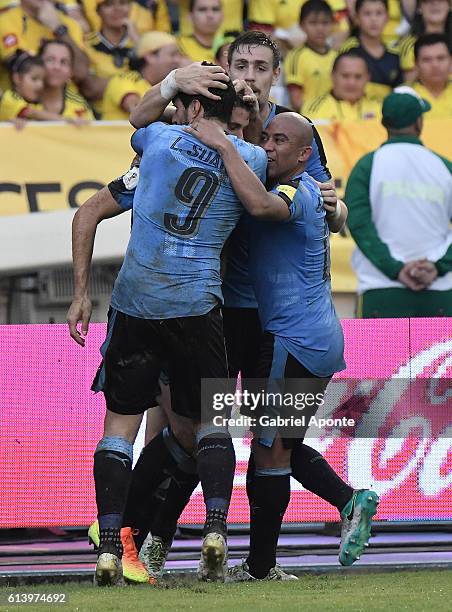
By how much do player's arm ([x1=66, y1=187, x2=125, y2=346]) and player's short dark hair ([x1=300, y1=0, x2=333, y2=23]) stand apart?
22.8 ft

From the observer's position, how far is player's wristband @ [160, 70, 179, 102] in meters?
6.16

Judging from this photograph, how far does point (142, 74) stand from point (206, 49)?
0.78 metres

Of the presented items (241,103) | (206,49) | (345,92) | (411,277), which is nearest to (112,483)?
(241,103)

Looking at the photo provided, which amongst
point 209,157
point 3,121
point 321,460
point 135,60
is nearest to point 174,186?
point 209,157

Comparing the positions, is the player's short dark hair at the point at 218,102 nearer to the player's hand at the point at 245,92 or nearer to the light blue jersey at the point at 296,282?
the player's hand at the point at 245,92

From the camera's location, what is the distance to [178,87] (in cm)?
613

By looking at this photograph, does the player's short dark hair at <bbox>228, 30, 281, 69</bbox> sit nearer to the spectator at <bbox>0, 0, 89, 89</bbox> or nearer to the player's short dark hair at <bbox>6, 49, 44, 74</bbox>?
the player's short dark hair at <bbox>6, 49, 44, 74</bbox>

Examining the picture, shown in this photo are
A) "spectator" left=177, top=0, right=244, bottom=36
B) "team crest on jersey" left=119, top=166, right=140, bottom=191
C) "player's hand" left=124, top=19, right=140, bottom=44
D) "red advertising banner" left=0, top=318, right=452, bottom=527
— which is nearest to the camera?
"team crest on jersey" left=119, top=166, right=140, bottom=191

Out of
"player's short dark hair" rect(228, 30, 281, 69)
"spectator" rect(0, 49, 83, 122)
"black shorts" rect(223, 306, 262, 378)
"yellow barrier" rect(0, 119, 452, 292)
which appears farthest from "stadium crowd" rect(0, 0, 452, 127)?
"black shorts" rect(223, 306, 262, 378)

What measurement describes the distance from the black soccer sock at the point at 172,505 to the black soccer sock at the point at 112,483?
0.54m

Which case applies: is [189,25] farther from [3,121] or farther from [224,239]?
[224,239]

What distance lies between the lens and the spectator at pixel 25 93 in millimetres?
11703

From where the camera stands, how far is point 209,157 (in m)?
6.04

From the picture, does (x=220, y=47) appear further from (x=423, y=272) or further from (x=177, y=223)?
(x=177, y=223)
